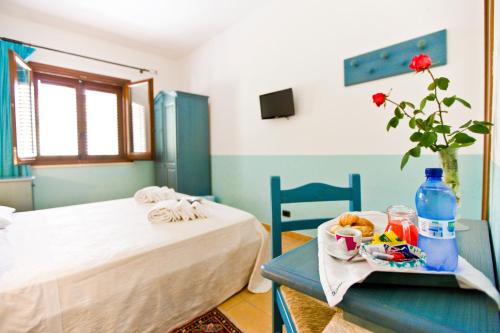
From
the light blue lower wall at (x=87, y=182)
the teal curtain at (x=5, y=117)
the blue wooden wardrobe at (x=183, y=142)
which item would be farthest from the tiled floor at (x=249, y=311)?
the teal curtain at (x=5, y=117)

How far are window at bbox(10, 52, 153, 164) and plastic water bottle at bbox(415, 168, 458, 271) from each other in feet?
11.9

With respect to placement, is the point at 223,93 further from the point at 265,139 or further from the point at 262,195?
the point at 262,195

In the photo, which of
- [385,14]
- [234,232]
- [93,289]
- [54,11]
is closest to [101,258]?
[93,289]

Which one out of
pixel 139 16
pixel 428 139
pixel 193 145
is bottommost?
pixel 428 139

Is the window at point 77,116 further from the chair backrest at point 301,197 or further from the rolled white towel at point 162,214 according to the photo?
the chair backrest at point 301,197

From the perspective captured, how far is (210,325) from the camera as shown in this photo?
148 centimetres

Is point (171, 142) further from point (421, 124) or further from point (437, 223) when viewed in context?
A: point (437, 223)

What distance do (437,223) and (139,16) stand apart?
390 centimetres

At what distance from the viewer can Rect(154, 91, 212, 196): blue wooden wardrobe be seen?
3.75m

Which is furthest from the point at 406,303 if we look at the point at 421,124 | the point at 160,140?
the point at 160,140

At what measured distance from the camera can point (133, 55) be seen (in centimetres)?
409

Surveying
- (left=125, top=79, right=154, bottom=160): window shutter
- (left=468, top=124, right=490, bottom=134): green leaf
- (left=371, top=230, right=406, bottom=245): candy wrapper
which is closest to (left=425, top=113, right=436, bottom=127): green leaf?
(left=468, top=124, right=490, bottom=134): green leaf

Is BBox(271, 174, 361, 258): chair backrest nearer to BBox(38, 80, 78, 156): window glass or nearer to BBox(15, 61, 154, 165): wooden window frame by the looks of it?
BBox(15, 61, 154, 165): wooden window frame

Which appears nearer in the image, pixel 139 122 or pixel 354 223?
pixel 354 223
